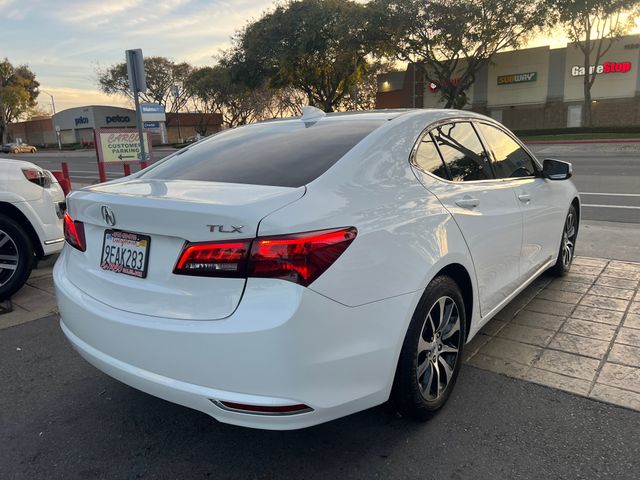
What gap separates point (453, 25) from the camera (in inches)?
1182

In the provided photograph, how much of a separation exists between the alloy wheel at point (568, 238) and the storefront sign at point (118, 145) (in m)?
7.58

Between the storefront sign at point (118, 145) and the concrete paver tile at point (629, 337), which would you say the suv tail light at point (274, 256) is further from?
the storefront sign at point (118, 145)

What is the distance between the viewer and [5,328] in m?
4.19

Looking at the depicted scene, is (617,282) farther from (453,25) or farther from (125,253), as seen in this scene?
(453,25)

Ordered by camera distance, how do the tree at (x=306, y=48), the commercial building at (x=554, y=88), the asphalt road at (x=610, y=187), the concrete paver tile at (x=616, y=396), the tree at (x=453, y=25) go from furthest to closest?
the commercial building at (x=554, y=88)
the tree at (x=306, y=48)
the tree at (x=453, y=25)
the asphalt road at (x=610, y=187)
the concrete paver tile at (x=616, y=396)

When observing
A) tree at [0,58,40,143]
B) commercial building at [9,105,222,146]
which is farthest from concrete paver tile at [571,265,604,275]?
tree at [0,58,40,143]

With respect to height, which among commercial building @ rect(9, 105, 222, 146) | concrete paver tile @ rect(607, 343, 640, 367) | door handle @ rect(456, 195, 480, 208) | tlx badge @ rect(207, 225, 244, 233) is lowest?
concrete paver tile @ rect(607, 343, 640, 367)

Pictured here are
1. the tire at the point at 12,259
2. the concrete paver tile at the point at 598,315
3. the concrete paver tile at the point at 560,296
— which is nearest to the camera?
the concrete paver tile at the point at 598,315

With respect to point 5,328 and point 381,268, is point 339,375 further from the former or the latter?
point 5,328

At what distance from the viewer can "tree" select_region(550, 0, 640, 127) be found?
2880cm

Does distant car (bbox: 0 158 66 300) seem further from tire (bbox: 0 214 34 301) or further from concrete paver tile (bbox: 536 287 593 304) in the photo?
concrete paver tile (bbox: 536 287 593 304)

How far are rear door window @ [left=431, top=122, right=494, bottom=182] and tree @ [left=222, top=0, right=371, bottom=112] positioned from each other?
29862 millimetres

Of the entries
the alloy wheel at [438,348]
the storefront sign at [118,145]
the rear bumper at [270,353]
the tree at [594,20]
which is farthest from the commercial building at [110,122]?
the rear bumper at [270,353]

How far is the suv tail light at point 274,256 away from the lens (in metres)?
1.95
